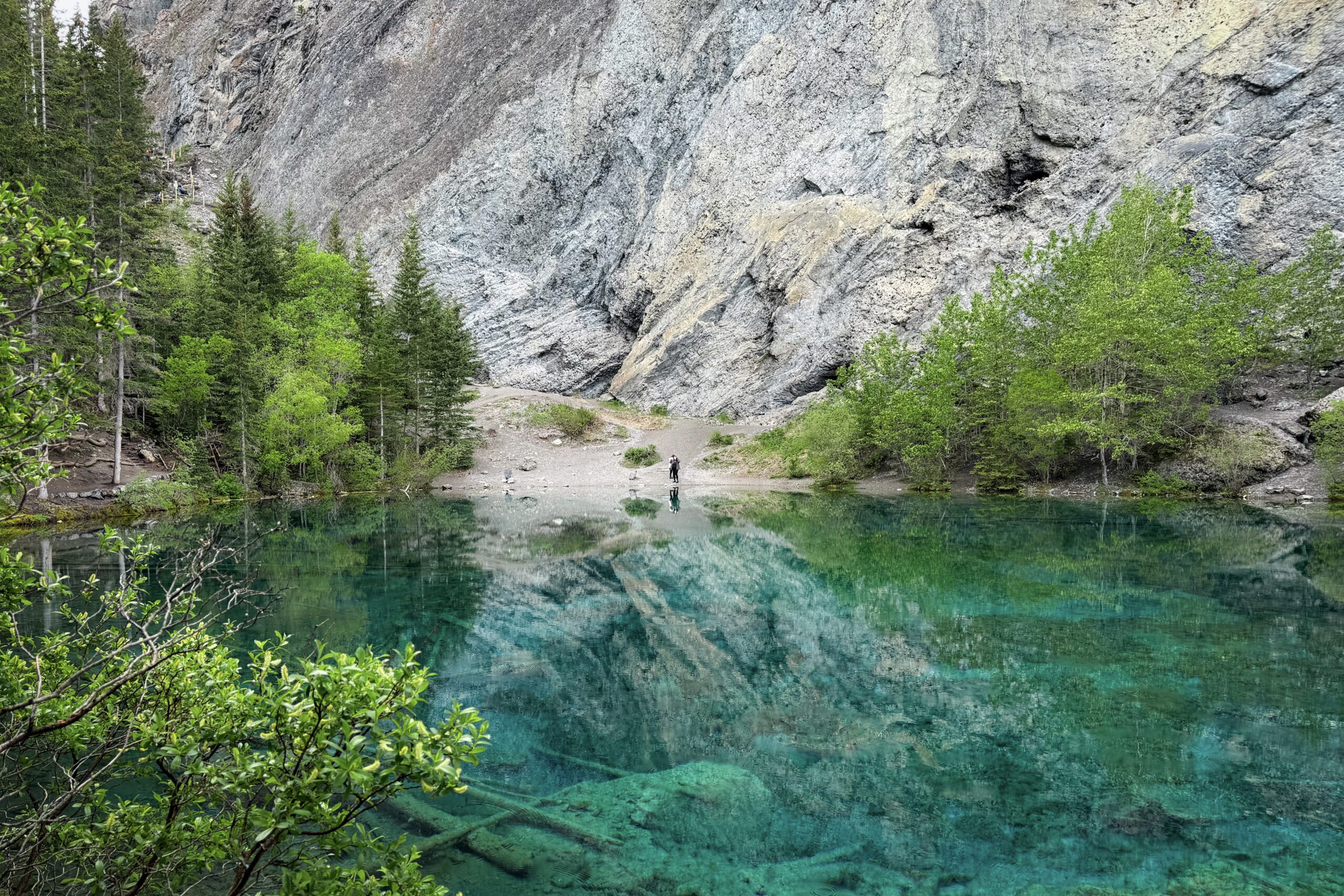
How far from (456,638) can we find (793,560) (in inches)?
359

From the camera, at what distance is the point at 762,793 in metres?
6.38

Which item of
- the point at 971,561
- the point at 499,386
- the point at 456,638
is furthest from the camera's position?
the point at 499,386

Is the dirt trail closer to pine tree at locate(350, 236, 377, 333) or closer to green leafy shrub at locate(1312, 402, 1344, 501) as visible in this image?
pine tree at locate(350, 236, 377, 333)

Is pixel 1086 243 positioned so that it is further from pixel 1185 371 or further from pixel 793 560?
pixel 793 560

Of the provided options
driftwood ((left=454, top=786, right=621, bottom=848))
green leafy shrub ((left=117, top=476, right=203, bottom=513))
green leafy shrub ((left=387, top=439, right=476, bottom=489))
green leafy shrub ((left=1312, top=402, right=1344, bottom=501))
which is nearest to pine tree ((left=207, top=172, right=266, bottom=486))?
green leafy shrub ((left=117, top=476, right=203, bottom=513))

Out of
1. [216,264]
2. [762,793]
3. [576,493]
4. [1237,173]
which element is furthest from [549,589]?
[1237,173]

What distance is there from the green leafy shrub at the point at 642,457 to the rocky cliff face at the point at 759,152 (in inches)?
301

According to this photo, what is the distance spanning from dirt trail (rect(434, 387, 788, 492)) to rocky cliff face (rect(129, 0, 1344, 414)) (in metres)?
3.67

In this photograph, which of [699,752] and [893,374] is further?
[893,374]

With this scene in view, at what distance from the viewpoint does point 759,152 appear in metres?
59.2

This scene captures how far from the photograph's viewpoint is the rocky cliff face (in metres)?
41.8

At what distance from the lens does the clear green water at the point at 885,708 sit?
532 cm

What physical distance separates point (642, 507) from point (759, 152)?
38629mm

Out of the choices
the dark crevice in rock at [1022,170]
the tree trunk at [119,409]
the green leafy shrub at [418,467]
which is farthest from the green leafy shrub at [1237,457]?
the tree trunk at [119,409]
